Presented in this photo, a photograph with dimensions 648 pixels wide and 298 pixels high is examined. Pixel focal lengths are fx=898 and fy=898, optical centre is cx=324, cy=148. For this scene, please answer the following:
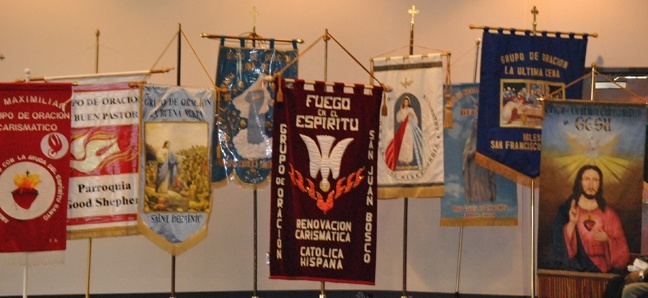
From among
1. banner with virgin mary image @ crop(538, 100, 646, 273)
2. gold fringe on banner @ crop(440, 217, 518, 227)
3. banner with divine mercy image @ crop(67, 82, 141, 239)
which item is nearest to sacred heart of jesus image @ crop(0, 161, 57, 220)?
banner with divine mercy image @ crop(67, 82, 141, 239)

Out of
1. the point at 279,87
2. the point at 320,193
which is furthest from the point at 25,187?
the point at 320,193

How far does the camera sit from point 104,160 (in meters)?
6.52

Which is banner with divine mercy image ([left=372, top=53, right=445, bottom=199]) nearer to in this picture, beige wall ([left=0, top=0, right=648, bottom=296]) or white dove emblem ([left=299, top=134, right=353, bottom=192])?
white dove emblem ([left=299, top=134, right=353, bottom=192])

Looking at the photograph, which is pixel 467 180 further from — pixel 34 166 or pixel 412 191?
pixel 34 166

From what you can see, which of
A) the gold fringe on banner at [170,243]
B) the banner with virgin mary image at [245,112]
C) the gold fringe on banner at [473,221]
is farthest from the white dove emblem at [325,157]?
the gold fringe on banner at [473,221]

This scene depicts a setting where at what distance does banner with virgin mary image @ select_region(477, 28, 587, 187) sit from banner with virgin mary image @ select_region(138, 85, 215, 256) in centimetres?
220

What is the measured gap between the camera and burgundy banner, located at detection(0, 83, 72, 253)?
20.6ft

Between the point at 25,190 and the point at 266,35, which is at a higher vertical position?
the point at 266,35

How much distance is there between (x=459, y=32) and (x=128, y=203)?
143 inches

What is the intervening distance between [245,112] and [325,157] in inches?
38.1

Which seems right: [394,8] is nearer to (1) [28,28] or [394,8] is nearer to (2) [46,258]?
(1) [28,28]

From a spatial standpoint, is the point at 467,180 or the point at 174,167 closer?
the point at 174,167

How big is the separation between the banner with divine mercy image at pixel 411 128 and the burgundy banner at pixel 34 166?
2.35 m

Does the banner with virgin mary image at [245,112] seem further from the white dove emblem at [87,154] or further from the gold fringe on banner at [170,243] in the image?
the white dove emblem at [87,154]
